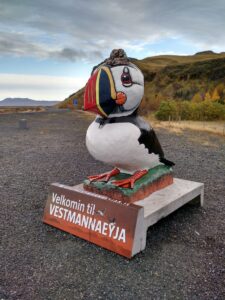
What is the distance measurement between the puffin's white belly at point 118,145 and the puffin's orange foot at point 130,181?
0.13 metres

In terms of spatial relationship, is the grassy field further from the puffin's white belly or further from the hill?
the hill

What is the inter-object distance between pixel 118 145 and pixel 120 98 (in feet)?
1.79

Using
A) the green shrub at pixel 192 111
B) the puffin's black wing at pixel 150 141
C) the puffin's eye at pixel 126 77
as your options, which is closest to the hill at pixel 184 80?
the green shrub at pixel 192 111

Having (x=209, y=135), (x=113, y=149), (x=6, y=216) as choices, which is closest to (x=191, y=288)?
(x=113, y=149)

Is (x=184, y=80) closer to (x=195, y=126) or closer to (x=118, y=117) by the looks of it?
(x=195, y=126)

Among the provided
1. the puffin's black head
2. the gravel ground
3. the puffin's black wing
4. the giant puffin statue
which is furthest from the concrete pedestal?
the puffin's black head

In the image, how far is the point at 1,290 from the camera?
2715 mm

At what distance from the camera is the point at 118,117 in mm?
3678

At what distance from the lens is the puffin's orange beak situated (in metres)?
3.48

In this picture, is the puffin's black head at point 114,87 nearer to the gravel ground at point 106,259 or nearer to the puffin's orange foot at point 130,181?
the puffin's orange foot at point 130,181

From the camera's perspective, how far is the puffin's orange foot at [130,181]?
12.4 ft

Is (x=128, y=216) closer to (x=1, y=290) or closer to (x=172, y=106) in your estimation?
(x=1, y=290)

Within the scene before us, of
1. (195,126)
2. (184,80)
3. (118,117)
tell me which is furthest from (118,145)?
(184,80)

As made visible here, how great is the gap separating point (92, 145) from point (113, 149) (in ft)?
1.04
